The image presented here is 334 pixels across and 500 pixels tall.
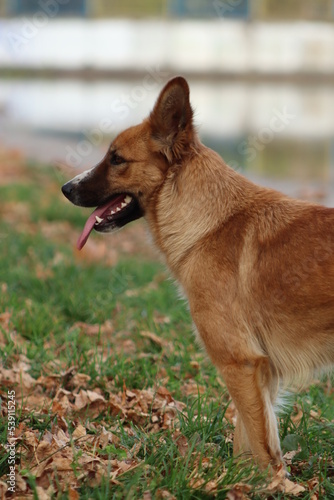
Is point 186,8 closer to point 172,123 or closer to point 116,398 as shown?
point 172,123

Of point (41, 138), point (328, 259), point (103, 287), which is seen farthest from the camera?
point (41, 138)

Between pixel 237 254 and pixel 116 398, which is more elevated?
pixel 237 254

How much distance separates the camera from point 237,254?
340 cm

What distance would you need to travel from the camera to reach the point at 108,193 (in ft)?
12.5

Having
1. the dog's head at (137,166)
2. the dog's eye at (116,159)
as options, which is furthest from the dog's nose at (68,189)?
the dog's eye at (116,159)

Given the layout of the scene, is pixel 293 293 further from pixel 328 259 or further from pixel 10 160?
pixel 10 160

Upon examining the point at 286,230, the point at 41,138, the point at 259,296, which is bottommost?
the point at 41,138

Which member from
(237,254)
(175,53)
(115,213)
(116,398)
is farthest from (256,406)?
(175,53)

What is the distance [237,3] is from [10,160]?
2353 cm

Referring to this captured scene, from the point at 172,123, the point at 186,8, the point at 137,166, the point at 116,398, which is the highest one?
the point at 186,8

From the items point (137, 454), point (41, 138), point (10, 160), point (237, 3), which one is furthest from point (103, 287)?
point (237, 3)

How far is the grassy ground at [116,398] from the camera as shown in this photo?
301cm

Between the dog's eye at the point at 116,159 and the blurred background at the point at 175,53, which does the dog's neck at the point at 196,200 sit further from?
the blurred background at the point at 175,53

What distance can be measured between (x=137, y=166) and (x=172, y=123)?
0.30 m
